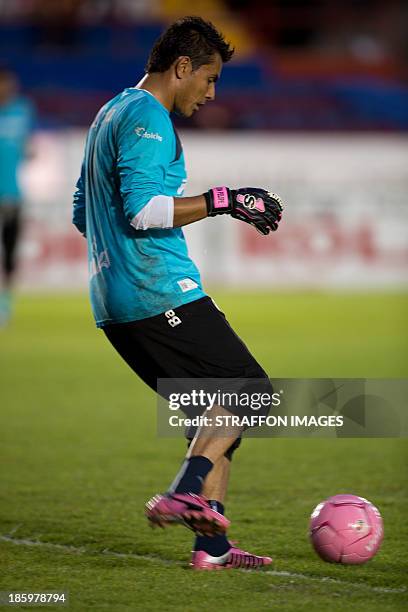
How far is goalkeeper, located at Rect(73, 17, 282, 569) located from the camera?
4375mm

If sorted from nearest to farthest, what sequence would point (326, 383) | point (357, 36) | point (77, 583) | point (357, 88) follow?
1. point (77, 583)
2. point (326, 383)
3. point (357, 88)
4. point (357, 36)

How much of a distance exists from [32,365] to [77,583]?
6845mm

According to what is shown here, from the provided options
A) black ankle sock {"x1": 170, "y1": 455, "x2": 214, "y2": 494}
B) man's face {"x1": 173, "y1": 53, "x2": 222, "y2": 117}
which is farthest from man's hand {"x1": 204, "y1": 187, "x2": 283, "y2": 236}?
black ankle sock {"x1": 170, "y1": 455, "x2": 214, "y2": 494}

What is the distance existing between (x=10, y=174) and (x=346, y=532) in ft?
34.7

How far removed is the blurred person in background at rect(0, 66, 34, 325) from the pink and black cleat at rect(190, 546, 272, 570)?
9.90 metres

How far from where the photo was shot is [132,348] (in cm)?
461

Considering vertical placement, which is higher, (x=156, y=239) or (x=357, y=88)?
(x=357, y=88)

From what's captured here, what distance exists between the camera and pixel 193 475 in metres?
4.41

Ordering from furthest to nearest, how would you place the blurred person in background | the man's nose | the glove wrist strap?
1. the blurred person in background
2. the man's nose
3. the glove wrist strap

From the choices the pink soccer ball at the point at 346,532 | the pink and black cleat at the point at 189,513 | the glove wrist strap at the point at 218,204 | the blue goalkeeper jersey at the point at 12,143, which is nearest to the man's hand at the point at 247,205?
the glove wrist strap at the point at 218,204

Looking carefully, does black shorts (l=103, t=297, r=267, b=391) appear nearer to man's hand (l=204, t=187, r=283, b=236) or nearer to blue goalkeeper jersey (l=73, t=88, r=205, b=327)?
blue goalkeeper jersey (l=73, t=88, r=205, b=327)

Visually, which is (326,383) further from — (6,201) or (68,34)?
(68,34)

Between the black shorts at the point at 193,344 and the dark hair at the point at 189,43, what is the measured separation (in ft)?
3.09

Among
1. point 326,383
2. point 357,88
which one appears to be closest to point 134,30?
point 357,88
